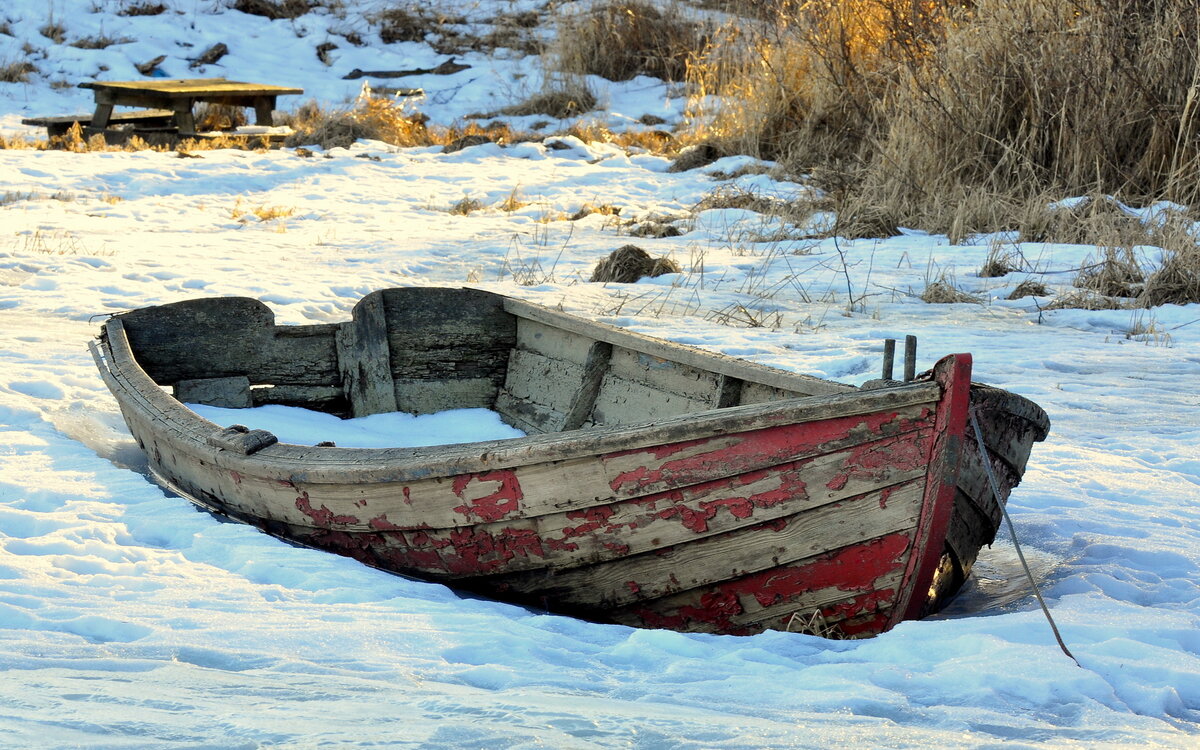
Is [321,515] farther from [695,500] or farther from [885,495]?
[885,495]

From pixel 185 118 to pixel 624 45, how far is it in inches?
245

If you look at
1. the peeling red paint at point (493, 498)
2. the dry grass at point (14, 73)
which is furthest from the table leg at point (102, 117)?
the peeling red paint at point (493, 498)

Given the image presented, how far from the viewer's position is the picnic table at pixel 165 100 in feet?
44.0

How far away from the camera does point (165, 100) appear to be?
45.3ft

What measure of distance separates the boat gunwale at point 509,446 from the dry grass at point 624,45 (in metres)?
13.7

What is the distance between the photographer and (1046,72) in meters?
8.71

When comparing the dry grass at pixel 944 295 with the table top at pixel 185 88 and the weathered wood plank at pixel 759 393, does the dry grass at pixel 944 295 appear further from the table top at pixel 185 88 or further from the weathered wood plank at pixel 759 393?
the table top at pixel 185 88

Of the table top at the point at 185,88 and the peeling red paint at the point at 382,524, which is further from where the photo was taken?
the table top at the point at 185,88

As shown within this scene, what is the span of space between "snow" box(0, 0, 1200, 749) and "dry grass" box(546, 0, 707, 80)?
26.1ft

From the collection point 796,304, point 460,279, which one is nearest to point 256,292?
point 460,279

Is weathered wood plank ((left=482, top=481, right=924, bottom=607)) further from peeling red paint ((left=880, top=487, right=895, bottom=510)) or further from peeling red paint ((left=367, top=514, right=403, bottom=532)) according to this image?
peeling red paint ((left=367, top=514, right=403, bottom=532))

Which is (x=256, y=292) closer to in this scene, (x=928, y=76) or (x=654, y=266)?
(x=654, y=266)

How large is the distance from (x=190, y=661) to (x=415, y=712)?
58cm

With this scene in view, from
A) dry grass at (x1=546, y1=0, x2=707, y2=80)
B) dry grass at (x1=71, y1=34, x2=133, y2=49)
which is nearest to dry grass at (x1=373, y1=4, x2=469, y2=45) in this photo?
→ dry grass at (x1=546, y1=0, x2=707, y2=80)
